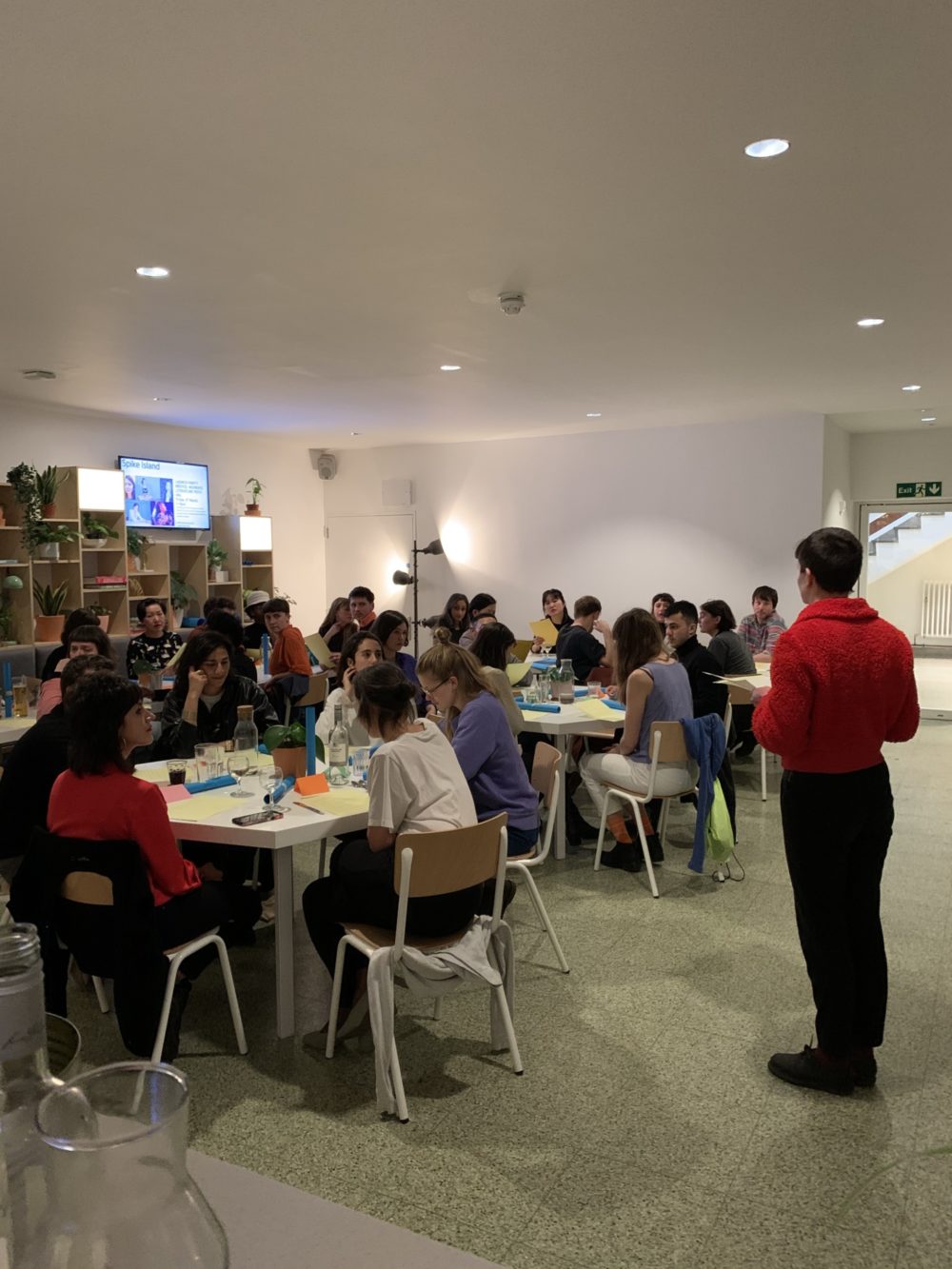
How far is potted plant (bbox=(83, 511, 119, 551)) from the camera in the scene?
342 inches

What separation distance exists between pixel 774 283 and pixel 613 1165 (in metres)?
3.99

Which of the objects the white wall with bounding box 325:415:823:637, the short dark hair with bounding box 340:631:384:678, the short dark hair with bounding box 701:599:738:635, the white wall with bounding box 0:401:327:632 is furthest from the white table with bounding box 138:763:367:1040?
the white wall with bounding box 325:415:823:637

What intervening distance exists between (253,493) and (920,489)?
24.8 feet

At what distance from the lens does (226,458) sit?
10648 mm

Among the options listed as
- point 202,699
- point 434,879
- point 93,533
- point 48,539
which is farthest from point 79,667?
point 93,533

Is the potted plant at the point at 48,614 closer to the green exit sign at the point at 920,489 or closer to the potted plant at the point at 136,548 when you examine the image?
the potted plant at the point at 136,548

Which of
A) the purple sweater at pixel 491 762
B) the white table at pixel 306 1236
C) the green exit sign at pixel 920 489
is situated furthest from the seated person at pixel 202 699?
the green exit sign at pixel 920 489

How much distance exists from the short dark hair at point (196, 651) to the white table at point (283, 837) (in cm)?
104

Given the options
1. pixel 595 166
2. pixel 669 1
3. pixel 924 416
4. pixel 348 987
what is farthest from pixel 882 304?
pixel 924 416

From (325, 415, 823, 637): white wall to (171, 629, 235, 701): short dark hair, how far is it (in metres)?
6.73

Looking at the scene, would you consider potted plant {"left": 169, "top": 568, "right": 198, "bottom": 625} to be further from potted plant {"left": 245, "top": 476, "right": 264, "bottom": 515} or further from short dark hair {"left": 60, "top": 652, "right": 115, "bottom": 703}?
short dark hair {"left": 60, "top": 652, "right": 115, "bottom": 703}

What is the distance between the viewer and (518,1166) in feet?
8.40

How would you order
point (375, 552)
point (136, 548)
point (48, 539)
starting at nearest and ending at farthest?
point (48, 539)
point (136, 548)
point (375, 552)

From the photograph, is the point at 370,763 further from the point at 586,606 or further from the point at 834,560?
the point at 586,606
